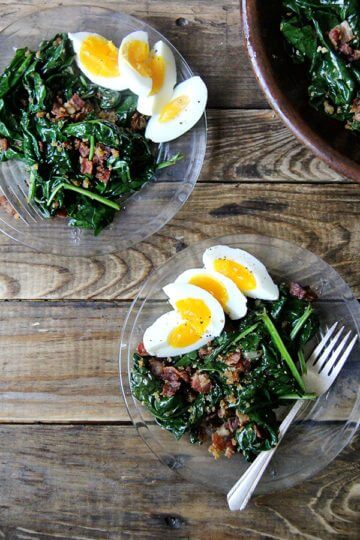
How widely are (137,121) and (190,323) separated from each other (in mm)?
663

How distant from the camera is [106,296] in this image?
2.24m

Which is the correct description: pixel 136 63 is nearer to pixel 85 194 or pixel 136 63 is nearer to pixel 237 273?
pixel 85 194

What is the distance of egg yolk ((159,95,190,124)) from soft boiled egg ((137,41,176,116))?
0.7 inches

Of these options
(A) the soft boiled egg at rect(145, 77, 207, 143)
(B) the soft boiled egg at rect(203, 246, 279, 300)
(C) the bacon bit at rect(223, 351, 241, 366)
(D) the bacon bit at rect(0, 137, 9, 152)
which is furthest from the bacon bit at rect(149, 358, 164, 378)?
(D) the bacon bit at rect(0, 137, 9, 152)

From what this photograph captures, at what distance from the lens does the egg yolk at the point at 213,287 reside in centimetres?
205

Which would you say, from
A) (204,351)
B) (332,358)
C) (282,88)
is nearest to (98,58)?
A: (282,88)

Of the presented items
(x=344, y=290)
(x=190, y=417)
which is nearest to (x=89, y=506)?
(x=190, y=417)

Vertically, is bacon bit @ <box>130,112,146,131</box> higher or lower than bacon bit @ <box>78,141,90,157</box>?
higher

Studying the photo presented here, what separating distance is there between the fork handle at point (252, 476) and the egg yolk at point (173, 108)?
0.98m

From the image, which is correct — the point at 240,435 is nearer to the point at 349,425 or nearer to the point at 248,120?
the point at 349,425

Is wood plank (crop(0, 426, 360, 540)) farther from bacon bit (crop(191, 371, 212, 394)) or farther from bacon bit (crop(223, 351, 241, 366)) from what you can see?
bacon bit (crop(223, 351, 241, 366))

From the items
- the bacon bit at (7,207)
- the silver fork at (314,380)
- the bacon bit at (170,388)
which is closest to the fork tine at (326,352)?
the silver fork at (314,380)

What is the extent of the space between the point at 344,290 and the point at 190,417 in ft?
2.10

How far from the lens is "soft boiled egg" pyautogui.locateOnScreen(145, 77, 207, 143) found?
6.91 feet
